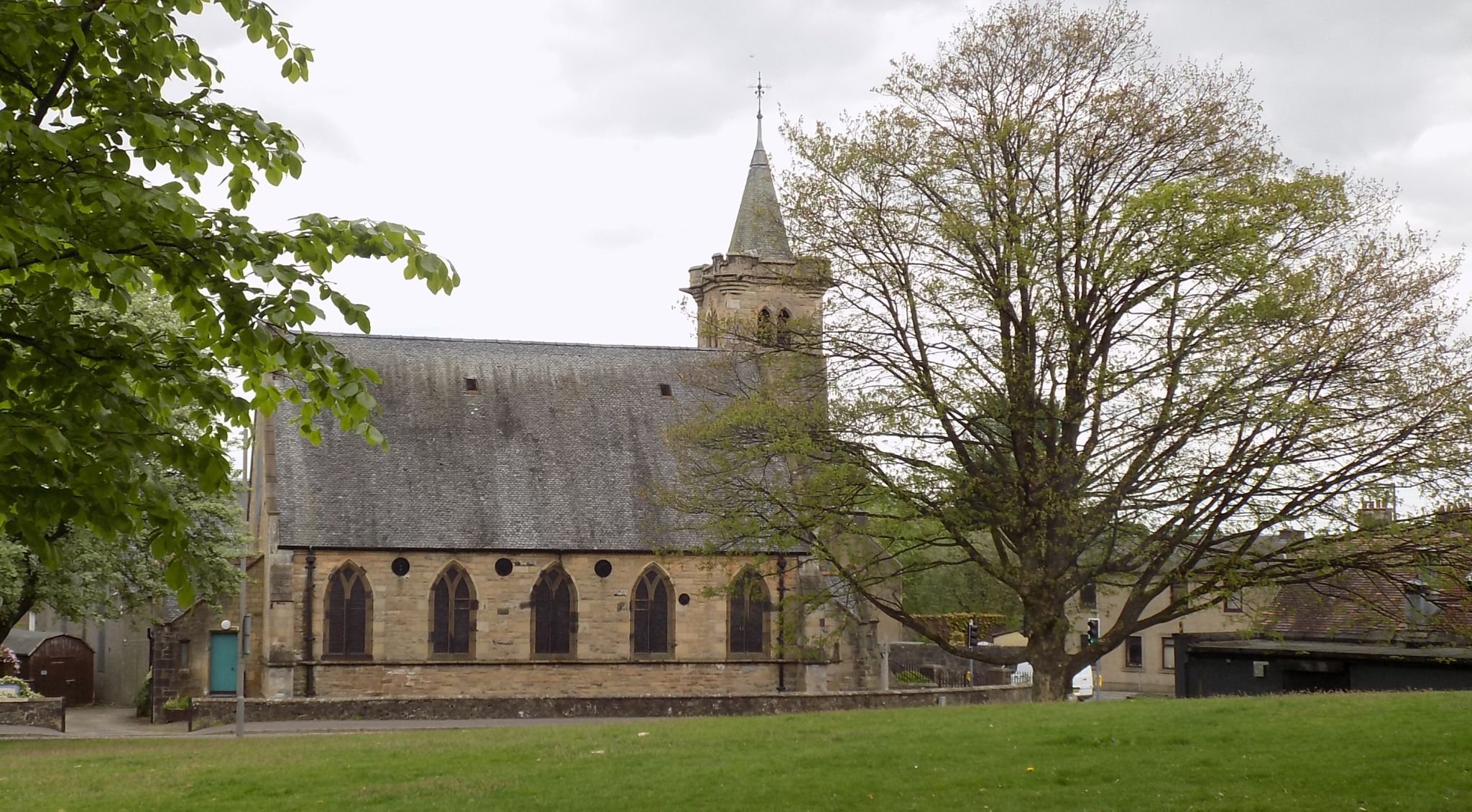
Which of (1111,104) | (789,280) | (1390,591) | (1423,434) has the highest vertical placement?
(1111,104)

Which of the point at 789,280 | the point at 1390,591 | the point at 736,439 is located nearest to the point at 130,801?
the point at 736,439

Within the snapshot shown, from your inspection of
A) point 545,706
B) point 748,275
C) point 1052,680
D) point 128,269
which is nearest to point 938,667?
point 748,275

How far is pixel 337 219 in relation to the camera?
347 inches

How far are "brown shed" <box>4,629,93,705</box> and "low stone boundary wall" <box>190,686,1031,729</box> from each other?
59.1ft

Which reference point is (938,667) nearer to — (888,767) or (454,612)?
(454,612)

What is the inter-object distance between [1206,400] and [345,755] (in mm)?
12943

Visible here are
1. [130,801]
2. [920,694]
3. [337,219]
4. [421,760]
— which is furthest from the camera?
[920,694]

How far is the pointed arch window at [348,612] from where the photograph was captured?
3750 centimetres

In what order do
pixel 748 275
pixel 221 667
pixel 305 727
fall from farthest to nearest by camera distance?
pixel 748 275
pixel 221 667
pixel 305 727

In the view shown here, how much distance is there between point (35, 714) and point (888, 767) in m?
23.4

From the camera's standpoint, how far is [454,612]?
3838 cm

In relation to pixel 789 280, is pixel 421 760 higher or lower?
lower

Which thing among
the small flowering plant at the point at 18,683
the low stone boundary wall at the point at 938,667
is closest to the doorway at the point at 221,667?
the small flowering plant at the point at 18,683

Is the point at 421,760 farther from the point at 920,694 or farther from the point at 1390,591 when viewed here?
the point at 1390,591
